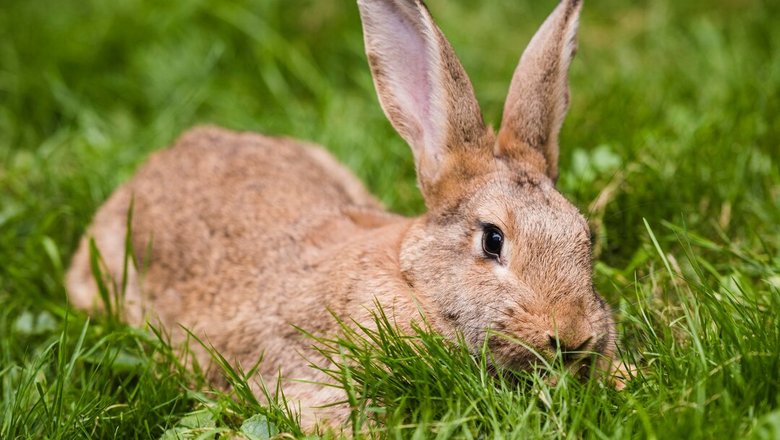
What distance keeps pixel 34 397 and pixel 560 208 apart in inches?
87.5

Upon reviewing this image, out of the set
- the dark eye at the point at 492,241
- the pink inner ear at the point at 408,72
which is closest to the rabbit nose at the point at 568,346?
the dark eye at the point at 492,241

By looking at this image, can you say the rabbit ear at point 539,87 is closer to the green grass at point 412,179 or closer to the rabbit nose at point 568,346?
the green grass at point 412,179

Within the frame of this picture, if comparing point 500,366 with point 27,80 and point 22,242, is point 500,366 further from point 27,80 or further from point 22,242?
point 27,80

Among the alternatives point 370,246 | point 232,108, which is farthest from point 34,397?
point 232,108

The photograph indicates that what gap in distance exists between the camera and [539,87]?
13.6 feet

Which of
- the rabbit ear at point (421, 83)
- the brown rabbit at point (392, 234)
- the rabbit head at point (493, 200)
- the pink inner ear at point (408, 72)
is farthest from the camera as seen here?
the pink inner ear at point (408, 72)

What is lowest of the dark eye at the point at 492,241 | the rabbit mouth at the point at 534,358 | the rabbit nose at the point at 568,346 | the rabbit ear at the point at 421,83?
the rabbit mouth at the point at 534,358

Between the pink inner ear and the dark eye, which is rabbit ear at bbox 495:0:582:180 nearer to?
the pink inner ear

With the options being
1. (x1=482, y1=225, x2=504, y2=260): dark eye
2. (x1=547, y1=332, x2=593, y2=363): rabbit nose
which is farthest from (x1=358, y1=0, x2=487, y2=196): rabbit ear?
(x1=547, y1=332, x2=593, y2=363): rabbit nose

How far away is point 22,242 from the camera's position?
518 cm

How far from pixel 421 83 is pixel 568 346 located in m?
1.42

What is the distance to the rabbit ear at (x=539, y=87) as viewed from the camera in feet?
13.5

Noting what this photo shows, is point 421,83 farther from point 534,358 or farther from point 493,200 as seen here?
point 534,358

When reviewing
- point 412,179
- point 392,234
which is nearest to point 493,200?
point 392,234
